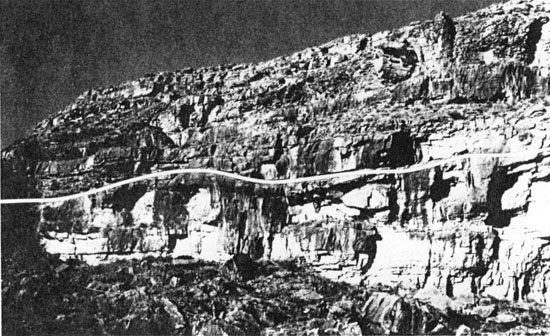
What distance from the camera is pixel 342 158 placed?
10.6 ft

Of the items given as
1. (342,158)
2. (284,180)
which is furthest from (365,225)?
(284,180)

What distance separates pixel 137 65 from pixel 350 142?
120 centimetres

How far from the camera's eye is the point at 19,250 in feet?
11.3

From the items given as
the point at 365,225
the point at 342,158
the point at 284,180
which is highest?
the point at 342,158

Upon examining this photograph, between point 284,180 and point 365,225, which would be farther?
point 284,180

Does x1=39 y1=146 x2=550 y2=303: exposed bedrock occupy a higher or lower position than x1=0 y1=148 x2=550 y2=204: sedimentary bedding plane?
lower

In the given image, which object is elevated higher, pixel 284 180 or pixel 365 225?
pixel 284 180

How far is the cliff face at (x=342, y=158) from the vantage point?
3094 millimetres

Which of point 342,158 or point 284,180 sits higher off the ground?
point 342,158

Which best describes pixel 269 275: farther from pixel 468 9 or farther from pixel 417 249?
pixel 468 9

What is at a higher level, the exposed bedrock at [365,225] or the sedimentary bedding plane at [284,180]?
the sedimentary bedding plane at [284,180]

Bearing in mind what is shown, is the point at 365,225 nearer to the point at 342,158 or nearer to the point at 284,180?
the point at 342,158

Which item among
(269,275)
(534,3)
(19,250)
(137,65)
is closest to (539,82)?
(534,3)

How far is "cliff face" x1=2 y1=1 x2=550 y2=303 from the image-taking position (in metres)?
3.09
